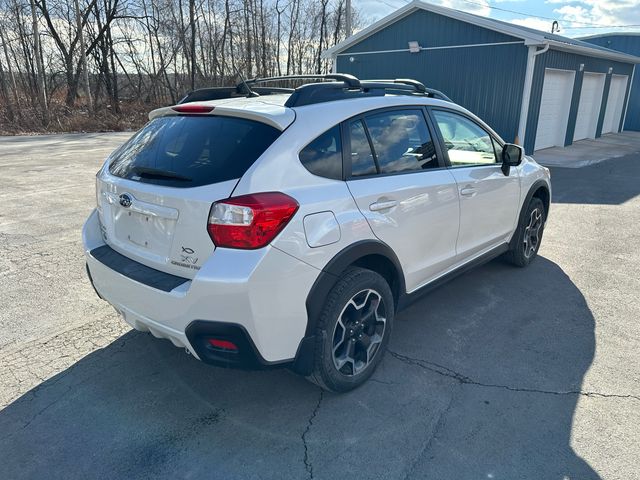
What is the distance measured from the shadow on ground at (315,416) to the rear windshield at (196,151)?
1289mm

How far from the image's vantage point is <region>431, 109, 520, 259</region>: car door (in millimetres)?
3561

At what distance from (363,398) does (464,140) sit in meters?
2.29

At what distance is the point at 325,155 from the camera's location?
8.43 feet

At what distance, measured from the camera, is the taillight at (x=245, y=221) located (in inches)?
86.0

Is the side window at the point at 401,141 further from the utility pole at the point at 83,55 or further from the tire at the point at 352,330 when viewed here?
the utility pole at the point at 83,55

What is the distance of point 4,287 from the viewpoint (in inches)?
164

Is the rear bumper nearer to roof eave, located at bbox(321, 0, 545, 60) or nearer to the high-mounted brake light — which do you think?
the high-mounted brake light

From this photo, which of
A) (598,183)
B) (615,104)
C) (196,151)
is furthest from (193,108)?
(615,104)

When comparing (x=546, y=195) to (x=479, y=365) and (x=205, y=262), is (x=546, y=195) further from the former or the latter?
(x=205, y=262)

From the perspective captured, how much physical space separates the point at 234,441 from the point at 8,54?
32.4 metres

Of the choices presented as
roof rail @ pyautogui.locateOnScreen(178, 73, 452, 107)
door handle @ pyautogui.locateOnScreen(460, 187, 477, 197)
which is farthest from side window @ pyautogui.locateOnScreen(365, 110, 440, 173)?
door handle @ pyautogui.locateOnScreen(460, 187, 477, 197)

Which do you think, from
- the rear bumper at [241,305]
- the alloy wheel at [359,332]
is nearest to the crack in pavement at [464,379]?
the alloy wheel at [359,332]

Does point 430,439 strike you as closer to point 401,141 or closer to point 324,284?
point 324,284

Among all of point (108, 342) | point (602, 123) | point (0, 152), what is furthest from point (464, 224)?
point (602, 123)
